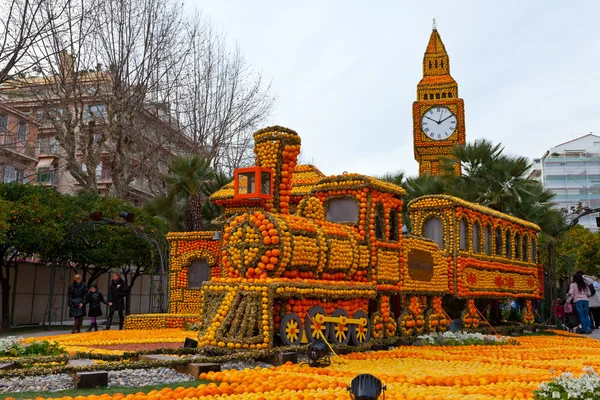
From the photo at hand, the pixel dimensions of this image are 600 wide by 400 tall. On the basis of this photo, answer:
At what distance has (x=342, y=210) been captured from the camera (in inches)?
479

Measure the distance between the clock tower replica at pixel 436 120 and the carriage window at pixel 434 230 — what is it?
18538 millimetres

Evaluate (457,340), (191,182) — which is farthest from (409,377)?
(191,182)

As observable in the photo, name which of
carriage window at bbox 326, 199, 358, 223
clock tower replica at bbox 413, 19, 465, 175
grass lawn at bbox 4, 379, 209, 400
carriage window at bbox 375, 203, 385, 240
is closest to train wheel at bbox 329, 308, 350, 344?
carriage window at bbox 326, 199, 358, 223

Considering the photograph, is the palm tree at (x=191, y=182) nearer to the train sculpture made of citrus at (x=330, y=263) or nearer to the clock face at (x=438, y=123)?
the train sculpture made of citrus at (x=330, y=263)

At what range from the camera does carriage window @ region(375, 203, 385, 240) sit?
12.3m

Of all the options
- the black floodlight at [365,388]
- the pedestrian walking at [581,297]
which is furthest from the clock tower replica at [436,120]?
the black floodlight at [365,388]

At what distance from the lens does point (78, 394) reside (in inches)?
230

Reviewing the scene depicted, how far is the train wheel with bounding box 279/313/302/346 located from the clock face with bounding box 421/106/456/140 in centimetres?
2692

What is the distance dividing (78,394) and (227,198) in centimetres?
1409

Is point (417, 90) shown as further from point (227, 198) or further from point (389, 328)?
point (389, 328)

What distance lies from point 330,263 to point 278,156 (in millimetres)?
2076

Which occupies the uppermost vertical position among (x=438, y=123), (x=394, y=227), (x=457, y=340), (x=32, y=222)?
(x=438, y=123)

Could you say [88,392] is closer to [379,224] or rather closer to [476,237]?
[379,224]

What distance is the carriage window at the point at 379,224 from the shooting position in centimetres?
1230
